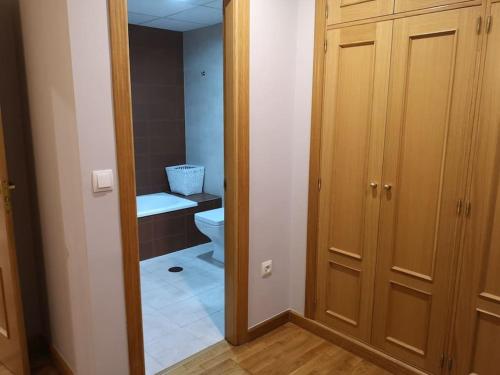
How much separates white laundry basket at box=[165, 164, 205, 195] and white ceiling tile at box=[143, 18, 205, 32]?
4.91 ft

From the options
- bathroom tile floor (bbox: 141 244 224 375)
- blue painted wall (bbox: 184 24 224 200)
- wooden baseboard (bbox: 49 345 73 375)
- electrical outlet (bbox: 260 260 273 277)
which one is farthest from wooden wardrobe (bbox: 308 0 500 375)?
blue painted wall (bbox: 184 24 224 200)

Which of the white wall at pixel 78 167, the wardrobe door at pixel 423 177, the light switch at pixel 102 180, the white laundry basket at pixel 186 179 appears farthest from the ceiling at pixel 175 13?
the light switch at pixel 102 180

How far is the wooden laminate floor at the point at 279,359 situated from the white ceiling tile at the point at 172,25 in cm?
308

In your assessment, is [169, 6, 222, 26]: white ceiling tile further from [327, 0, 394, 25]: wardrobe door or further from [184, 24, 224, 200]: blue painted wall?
[327, 0, 394, 25]: wardrobe door

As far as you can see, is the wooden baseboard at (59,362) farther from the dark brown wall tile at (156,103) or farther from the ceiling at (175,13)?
the ceiling at (175,13)

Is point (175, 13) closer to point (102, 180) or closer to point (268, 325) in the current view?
point (102, 180)

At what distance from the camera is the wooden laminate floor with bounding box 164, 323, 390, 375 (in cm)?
221

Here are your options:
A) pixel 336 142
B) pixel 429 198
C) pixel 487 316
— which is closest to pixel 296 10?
pixel 336 142

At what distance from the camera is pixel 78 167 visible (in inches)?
65.1

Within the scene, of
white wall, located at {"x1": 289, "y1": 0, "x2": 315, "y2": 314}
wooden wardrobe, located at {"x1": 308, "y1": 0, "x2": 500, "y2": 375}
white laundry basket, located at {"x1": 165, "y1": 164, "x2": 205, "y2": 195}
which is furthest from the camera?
white laundry basket, located at {"x1": 165, "y1": 164, "x2": 205, "y2": 195}

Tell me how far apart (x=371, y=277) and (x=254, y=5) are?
162 centimetres

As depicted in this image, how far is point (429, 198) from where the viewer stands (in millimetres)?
1957

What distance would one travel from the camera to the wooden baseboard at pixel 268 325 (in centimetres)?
251

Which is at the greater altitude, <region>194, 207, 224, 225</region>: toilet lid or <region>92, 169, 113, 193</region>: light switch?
<region>92, 169, 113, 193</region>: light switch
